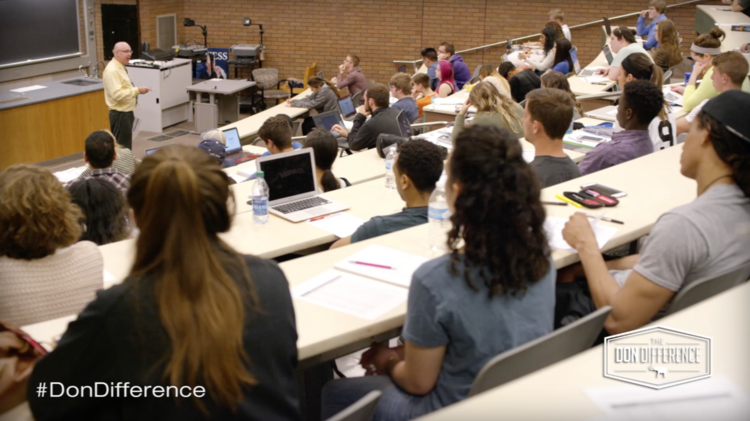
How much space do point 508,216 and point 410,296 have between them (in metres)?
0.35

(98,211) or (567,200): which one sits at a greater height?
(567,200)

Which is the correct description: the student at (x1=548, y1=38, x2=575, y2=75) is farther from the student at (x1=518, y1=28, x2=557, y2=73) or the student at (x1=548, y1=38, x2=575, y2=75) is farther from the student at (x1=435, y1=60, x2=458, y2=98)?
the student at (x1=435, y1=60, x2=458, y2=98)

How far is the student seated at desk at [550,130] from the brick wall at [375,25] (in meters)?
9.70

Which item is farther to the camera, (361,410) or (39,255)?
(39,255)

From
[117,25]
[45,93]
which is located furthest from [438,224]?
[117,25]

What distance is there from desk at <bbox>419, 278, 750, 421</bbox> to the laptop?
2471 millimetres

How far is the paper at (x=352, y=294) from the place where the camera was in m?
2.30

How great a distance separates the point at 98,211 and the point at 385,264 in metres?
1.81

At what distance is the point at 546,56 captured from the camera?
9609 mm

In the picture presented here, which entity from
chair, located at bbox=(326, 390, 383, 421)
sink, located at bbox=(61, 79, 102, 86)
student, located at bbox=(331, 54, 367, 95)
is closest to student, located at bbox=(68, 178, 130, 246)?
chair, located at bbox=(326, 390, 383, 421)

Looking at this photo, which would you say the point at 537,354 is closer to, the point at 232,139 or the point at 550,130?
the point at 550,130

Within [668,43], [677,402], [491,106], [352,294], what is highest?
[668,43]

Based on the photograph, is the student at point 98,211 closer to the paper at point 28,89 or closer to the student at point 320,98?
the student at point 320,98

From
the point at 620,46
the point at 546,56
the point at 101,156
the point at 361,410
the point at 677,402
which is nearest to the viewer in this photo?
the point at 677,402
